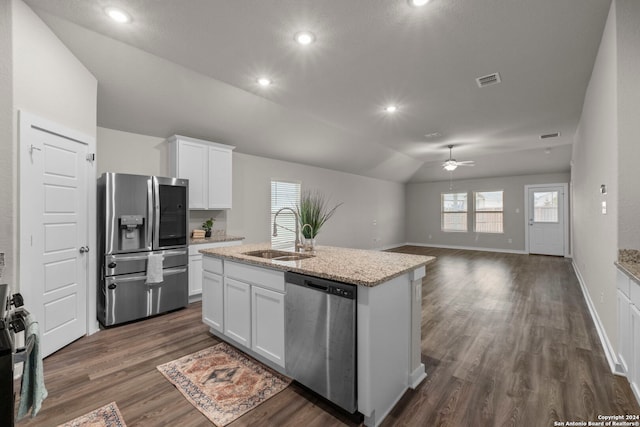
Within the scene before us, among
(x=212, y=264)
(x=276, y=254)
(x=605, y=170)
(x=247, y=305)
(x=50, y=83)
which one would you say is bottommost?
(x=247, y=305)

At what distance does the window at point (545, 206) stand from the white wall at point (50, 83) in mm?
10521

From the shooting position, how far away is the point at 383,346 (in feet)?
5.93

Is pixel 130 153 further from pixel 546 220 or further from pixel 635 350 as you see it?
pixel 546 220

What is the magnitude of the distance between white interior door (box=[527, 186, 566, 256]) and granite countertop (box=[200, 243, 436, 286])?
828 cm

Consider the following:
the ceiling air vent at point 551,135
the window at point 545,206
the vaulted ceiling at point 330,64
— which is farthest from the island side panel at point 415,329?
the window at point 545,206

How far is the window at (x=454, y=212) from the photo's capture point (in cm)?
991

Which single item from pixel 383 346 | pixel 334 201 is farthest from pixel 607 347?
pixel 334 201

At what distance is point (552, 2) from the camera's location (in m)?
2.16

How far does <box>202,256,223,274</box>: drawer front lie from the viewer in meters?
2.80

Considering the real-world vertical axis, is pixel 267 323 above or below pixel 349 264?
below

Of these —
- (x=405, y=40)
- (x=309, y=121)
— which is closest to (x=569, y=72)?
(x=405, y=40)

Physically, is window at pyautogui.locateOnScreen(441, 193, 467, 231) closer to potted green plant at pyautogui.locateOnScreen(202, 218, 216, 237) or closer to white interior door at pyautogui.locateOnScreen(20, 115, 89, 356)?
potted green plant at pyautogui.locateOnScreen(202, 218, 216, 237)

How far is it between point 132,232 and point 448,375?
3.58 m

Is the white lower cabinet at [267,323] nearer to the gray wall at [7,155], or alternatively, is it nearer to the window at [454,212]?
the gray wall at [7,155]
